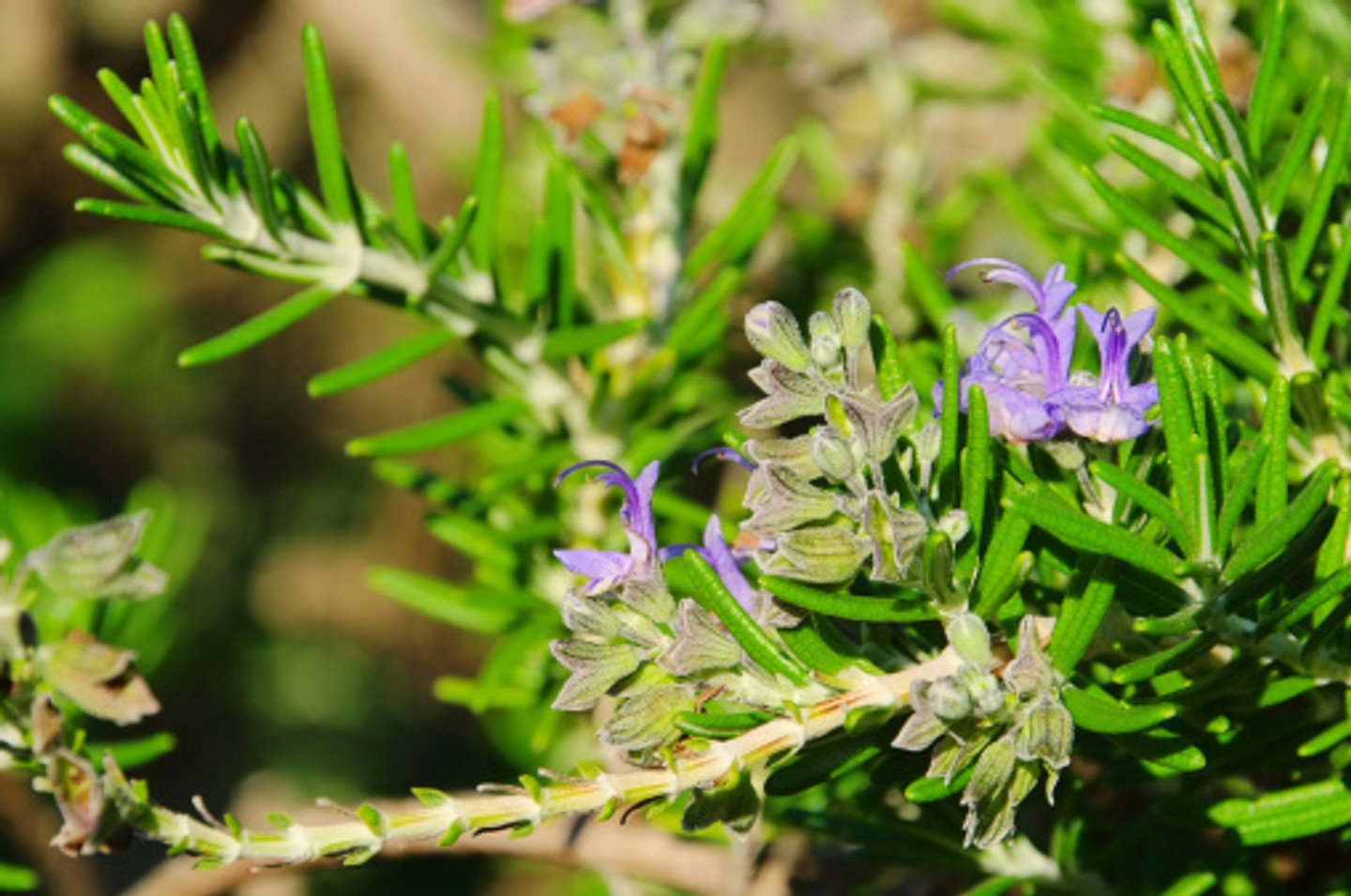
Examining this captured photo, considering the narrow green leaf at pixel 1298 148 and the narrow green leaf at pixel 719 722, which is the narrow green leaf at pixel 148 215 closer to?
the narrow green leaf at pixel 719 722

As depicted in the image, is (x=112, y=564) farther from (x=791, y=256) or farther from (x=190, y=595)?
(x=190, y=595)

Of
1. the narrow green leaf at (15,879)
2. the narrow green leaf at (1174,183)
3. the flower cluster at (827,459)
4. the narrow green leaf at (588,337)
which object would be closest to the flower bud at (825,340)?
the flower cluster at (827,459)

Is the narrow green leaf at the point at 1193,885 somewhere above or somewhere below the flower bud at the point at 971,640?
below

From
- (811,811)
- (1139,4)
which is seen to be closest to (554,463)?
(811,811)

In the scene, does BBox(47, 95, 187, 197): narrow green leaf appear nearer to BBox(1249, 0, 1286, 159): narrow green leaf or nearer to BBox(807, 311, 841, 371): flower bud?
BBox(807, 311, 841, 371): flower bud

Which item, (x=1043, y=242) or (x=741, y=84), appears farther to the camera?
(x=741, y=84)

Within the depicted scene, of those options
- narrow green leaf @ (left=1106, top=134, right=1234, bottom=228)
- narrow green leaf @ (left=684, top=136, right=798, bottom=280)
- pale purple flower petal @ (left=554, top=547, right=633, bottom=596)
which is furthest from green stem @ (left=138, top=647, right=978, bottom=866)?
narrow green leaf @ (left=684, top=136, right=798, bottom=280)

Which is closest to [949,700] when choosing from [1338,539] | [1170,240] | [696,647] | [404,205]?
[696,647]

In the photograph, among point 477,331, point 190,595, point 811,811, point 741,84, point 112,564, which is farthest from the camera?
point 741,84
